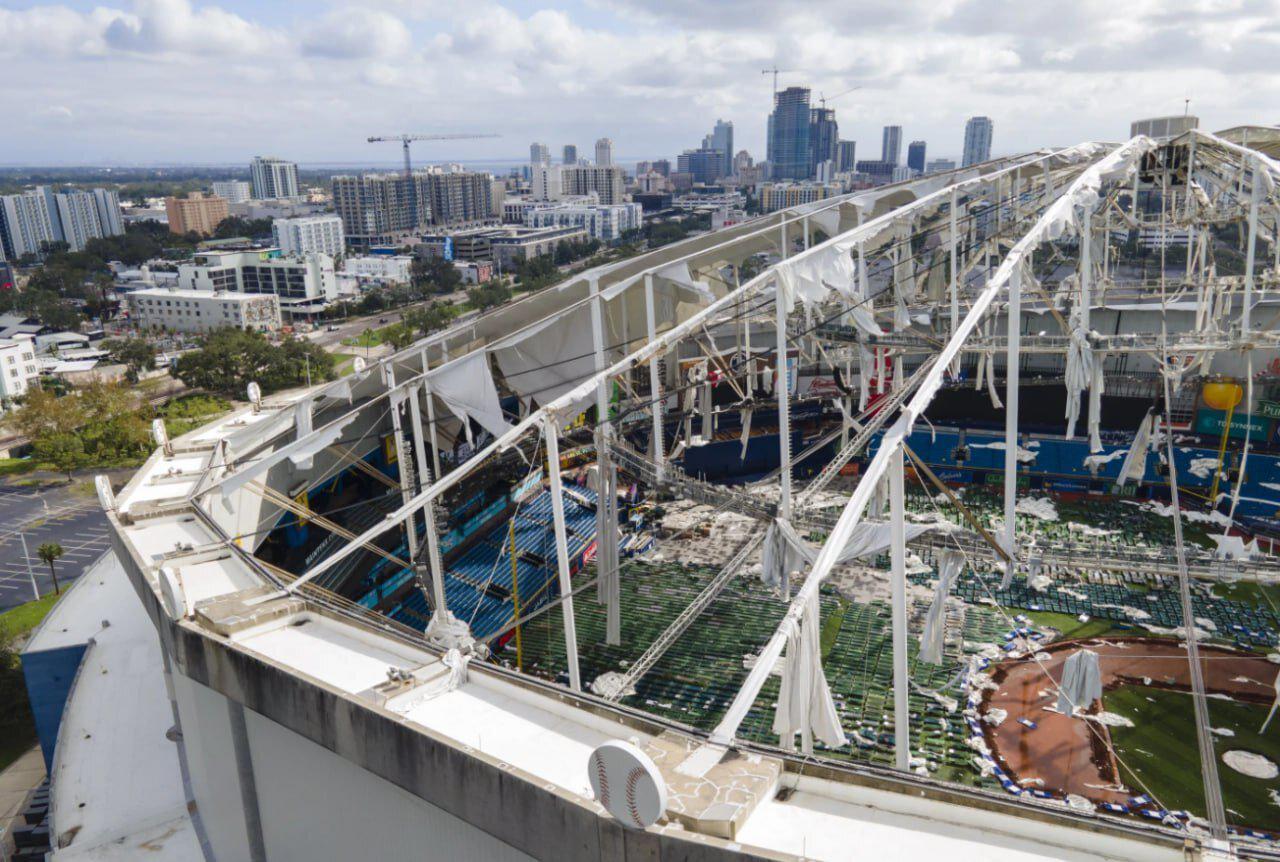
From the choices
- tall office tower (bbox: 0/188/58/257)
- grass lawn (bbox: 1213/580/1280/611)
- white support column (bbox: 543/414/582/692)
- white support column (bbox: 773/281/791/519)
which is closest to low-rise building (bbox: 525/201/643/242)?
tall office tower (bbox: 0/188/58/257)

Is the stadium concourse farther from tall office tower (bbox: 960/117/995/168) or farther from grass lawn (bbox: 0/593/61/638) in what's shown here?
tall office tower (bbox: 960/117/995/168)

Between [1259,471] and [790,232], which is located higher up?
[790,232]

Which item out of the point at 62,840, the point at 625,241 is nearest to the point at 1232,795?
the point at 62,840

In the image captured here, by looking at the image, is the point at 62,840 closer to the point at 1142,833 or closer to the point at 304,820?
the point at 304,820

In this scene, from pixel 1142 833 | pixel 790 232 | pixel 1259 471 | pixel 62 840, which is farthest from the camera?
pixel 1259 471

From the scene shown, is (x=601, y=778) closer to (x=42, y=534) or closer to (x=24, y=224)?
(x=42, y=534)

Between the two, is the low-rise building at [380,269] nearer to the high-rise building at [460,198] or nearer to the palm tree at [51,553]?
the high-rise building at [460,198]

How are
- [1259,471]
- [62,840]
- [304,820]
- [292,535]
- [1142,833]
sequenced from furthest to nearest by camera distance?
[1259,471]
[292,535]
[62,840]
[304,820]
[1142,833]

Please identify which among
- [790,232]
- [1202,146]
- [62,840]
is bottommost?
[62,840]
